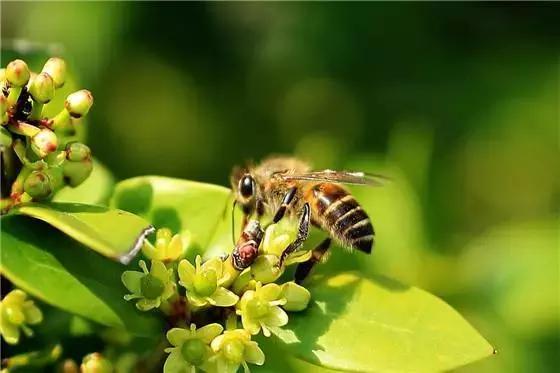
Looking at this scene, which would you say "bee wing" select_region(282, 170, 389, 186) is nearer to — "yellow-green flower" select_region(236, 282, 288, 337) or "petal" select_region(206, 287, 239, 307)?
"yellow-green flower" select_region(236, 282, 288, 337)

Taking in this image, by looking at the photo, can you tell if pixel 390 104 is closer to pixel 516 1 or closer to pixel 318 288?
pixel 516 1

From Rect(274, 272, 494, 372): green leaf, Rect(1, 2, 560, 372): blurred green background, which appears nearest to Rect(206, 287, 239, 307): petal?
Rect(274, 272, 494, 372): green leaf

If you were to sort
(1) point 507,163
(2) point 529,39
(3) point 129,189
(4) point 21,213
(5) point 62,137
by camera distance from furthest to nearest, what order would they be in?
1. (2) point 529,39
2. (1) point 507,163
3. (3) point 129,189
4. (5) point 62,137
5. (4) point 21,213

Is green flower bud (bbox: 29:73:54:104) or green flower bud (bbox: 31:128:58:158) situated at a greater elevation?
green flower bud (bbox: 29:73:54:104)

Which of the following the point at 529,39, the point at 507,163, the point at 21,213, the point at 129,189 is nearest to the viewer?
the point at 21,213

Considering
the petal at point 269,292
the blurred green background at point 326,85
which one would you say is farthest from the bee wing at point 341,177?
the blurred green background at point 326,85

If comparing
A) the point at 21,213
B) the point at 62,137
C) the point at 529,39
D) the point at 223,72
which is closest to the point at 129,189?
the point at 62,137

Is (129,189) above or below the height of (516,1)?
below
